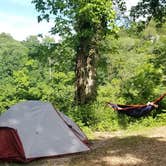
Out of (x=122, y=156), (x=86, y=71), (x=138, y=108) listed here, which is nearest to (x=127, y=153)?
(x=122, y=156)

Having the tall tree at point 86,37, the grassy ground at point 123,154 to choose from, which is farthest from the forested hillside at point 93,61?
the grassy ground at point 123,154

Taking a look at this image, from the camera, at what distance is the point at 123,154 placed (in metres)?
9.52

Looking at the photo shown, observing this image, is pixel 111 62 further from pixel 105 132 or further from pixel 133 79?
pixel 105 132

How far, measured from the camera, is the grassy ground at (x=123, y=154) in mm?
8844

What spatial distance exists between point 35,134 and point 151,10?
34.0 feet

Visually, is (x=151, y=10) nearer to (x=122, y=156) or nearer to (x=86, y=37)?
(x=86, y=37)

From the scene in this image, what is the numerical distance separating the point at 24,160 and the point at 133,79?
908 centimetres

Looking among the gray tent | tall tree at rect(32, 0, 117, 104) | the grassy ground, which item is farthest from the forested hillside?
the gray tent

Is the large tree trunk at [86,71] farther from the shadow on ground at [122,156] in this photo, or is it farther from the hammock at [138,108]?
the shadow on ground at [122,156]

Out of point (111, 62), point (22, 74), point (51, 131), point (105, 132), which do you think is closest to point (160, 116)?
point (105, 132)

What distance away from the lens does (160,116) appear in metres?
15.4

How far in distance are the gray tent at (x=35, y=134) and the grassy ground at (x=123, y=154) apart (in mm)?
274

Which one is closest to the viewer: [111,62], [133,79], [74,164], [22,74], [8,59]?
[74,164]

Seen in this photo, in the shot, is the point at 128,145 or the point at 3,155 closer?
the point at 3,155
